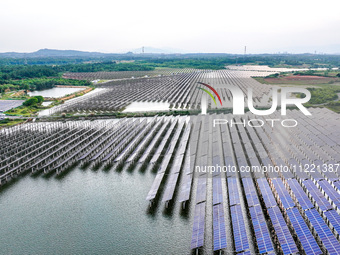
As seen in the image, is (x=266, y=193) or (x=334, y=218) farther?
(x=266, y=193)

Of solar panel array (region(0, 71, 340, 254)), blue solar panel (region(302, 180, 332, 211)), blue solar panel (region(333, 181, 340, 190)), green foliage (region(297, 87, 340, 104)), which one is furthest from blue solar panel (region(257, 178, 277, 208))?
green foliage (region(297, 87, 340, 104))

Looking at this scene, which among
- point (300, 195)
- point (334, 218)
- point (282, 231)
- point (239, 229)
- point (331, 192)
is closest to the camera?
point (282, 231)

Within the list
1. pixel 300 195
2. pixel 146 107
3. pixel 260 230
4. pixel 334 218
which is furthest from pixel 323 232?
pixel 146 107

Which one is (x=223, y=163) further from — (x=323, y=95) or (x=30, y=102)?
(x=30, y=102)

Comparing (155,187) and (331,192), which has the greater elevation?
(331,192)

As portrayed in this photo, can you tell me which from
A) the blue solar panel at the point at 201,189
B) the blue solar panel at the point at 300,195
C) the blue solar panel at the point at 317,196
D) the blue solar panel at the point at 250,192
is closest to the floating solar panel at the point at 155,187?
the blue solar panel at the point at 201,189

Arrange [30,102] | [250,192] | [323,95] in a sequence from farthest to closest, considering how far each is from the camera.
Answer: [323,95], [30,102], [250,192]

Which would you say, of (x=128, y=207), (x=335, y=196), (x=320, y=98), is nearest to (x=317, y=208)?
(x=335, y=196)

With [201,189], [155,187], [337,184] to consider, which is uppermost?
[337,184]
